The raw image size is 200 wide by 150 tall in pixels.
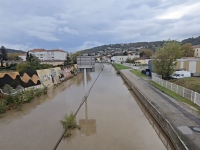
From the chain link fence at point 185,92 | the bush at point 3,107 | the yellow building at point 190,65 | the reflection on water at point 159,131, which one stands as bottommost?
the reflection on water at point 159,131

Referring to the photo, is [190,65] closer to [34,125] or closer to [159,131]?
[159,131]

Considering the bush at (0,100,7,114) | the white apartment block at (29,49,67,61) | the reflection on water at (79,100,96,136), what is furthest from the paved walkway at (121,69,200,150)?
the white apartment block at (29,49,67,61)

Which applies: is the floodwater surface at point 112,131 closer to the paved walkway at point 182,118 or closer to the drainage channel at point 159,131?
the drainage channel at point 159,131

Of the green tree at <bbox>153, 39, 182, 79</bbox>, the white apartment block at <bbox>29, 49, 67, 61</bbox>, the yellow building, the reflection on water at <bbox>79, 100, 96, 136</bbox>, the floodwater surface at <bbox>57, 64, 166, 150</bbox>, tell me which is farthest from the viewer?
the white apartment block at <bbox>29, 49, 67, 61</bbox>

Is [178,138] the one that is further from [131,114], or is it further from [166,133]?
[131,114]

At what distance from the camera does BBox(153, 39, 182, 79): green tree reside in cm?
1811

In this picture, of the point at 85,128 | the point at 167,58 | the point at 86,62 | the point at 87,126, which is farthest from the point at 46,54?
the point at 85,128

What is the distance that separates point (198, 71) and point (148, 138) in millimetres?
20671

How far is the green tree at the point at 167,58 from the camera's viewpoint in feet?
59.4


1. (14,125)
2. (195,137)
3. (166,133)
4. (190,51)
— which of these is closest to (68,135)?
(14,125)

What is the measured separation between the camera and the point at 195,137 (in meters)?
5.79

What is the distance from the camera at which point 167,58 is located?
18.2 m

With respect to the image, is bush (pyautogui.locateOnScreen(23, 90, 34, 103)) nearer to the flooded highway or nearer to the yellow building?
the flooded highway

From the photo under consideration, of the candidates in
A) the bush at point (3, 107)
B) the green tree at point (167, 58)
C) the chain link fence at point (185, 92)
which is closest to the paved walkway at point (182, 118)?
the chain link fence at point (185, 92)
